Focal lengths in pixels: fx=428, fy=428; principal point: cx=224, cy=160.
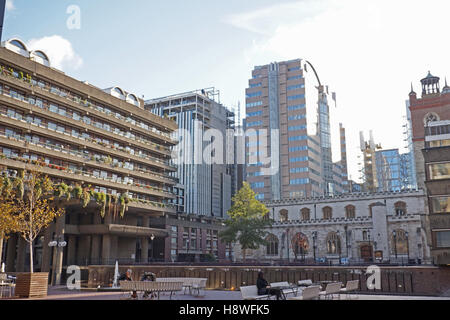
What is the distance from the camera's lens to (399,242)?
6203 cm

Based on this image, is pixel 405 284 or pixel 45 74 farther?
pixel 45 74

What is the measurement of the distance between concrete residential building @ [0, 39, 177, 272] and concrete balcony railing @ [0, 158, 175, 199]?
0.38 feet

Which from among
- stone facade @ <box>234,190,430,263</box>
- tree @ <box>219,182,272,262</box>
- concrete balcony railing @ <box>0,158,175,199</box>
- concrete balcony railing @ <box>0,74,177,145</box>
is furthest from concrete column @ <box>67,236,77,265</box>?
stone facade @ <box>234,190,430,263</box>

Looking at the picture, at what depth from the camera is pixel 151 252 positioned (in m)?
81.7

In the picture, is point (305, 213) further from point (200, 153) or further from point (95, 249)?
point (200, 153)

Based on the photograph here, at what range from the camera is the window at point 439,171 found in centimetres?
3338

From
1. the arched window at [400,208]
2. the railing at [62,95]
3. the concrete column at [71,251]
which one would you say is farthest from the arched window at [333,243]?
the concrete column at [71,251]

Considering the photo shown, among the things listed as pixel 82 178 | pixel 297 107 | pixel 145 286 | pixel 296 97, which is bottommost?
pixel 145 286

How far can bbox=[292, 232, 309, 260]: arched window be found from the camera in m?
69.6

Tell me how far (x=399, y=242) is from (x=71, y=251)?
48.7 metres

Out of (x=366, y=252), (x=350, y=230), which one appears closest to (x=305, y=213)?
(x=350, y=230)

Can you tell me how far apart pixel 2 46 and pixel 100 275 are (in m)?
32.1

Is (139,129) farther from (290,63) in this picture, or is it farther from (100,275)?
(290,63)
